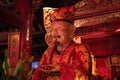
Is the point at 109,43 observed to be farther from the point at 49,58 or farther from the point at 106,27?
the point at 49,58

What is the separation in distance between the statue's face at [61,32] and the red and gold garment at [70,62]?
98 mm

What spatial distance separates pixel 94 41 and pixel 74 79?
3.28 metres

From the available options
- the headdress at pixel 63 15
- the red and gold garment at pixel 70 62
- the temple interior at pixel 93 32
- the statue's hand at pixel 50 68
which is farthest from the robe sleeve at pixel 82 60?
the temple interior at pixel 93 32

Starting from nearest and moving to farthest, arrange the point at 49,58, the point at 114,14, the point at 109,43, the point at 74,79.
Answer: the point at 74,79, the point at 49,58, the point at 114,14, the point at 109,43

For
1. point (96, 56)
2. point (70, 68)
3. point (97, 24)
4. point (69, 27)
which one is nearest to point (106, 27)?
point (97, 24)

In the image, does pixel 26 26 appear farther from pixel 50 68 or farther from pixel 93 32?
pixel 50 68

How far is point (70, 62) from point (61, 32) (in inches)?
16.2

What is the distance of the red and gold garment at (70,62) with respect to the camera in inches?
109

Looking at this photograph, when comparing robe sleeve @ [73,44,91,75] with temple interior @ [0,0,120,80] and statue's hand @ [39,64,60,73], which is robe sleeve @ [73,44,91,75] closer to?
statue's hand @ [39,64,60,73]

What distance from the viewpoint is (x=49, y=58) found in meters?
3.06

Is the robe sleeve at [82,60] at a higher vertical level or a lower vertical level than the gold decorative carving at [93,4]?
lower

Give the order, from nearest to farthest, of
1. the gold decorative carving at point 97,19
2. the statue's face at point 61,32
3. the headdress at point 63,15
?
1. the statue's face at point 61,32
2. the headdress at point 63,15
3. the gold decorative carving at point 97,19

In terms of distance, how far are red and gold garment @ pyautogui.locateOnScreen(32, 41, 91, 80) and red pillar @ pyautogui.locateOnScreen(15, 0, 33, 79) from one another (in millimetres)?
2426

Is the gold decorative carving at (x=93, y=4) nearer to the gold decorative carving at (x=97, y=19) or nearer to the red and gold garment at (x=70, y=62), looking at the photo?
the gold decorative carving at (x=97, y=19)
